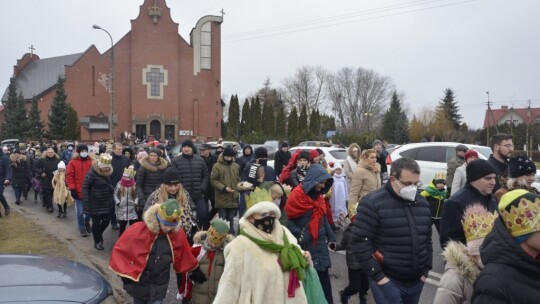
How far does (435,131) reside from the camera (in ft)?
214

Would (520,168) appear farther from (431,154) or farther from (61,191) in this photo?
(61,191)

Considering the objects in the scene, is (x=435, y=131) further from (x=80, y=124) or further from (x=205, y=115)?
(x=80, y=124)

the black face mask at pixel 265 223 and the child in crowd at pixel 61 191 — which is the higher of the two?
the black face mask at pixel 265 223

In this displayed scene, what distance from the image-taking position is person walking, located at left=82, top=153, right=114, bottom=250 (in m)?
8.48

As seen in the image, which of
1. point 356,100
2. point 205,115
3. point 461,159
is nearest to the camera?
point 461,159

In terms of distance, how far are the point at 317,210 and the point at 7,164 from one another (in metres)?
10.5

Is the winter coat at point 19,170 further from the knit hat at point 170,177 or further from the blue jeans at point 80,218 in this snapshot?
the knit hat at point 170,177

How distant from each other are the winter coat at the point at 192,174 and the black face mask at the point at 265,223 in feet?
15.4

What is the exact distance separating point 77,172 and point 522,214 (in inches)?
378

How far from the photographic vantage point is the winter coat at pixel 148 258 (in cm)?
438

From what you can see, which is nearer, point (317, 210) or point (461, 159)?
point (317, 210)

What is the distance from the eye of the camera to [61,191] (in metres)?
12.1

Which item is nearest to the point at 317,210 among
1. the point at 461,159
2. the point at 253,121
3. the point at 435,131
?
the point at 461,159

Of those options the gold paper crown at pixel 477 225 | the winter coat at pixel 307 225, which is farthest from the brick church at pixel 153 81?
the gold paper crown at pixel 477 225
